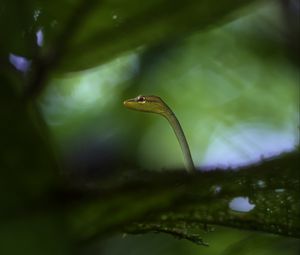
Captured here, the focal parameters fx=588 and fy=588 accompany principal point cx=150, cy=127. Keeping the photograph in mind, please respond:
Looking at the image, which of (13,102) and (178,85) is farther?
(178,85)

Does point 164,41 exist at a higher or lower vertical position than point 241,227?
higher

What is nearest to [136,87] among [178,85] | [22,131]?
[178,85]

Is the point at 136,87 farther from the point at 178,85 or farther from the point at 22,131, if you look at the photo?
the point at 22,131

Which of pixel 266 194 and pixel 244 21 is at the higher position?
pixel 244 21

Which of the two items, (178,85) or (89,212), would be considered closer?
(89,212)

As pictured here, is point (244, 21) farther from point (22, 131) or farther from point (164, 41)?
point (22, 131)
